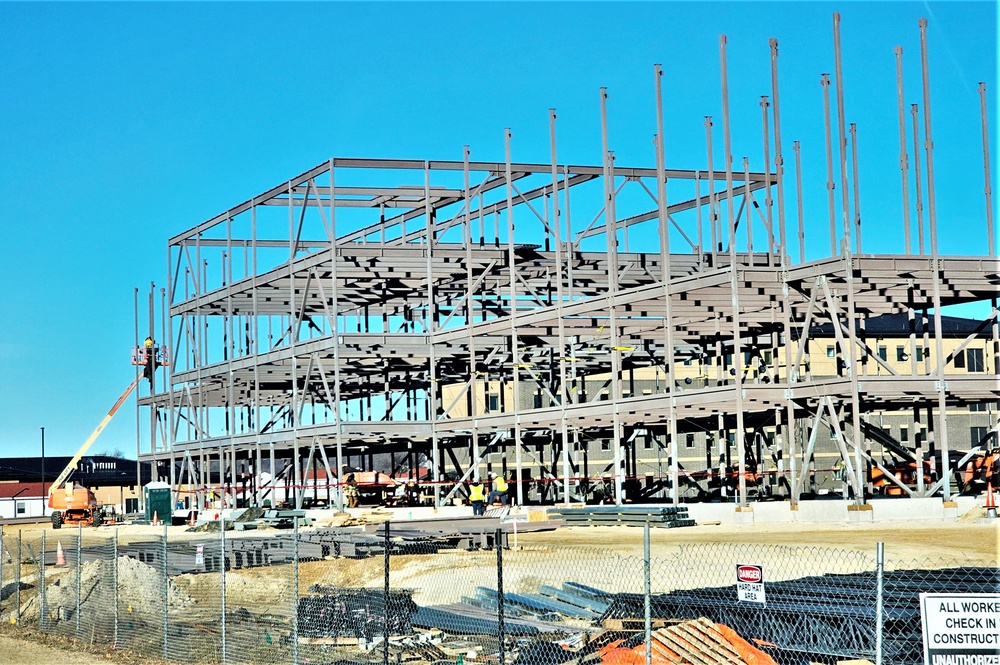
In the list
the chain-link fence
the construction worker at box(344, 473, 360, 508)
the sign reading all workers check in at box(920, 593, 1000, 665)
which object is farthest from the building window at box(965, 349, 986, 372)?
the sign reading all workers check in at box(920, 593, 1000, 665)

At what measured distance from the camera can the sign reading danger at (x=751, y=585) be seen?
35.1 ft

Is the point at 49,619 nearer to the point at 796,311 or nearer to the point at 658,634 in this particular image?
the point at 658,634

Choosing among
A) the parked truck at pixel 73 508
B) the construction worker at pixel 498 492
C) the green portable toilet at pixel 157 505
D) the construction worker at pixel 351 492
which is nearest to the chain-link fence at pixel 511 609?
the construction worker at pixel 498 492

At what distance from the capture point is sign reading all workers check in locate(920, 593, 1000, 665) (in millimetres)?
9094

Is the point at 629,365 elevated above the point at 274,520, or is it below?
above

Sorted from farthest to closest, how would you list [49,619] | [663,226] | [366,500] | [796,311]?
[366,500]
[796,311]
[663,226]
[49,619]

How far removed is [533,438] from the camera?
6069 cm

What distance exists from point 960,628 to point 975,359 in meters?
80.5

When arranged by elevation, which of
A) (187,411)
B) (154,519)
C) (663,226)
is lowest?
(154,519)

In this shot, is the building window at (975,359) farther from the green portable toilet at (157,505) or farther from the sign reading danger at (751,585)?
the sign reading danger at (751,585)

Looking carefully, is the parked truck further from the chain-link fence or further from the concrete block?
the concrete block

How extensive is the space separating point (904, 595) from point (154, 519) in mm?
47767

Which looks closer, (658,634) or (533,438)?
(658,634)

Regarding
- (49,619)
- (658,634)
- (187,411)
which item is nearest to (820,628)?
(658,634)
